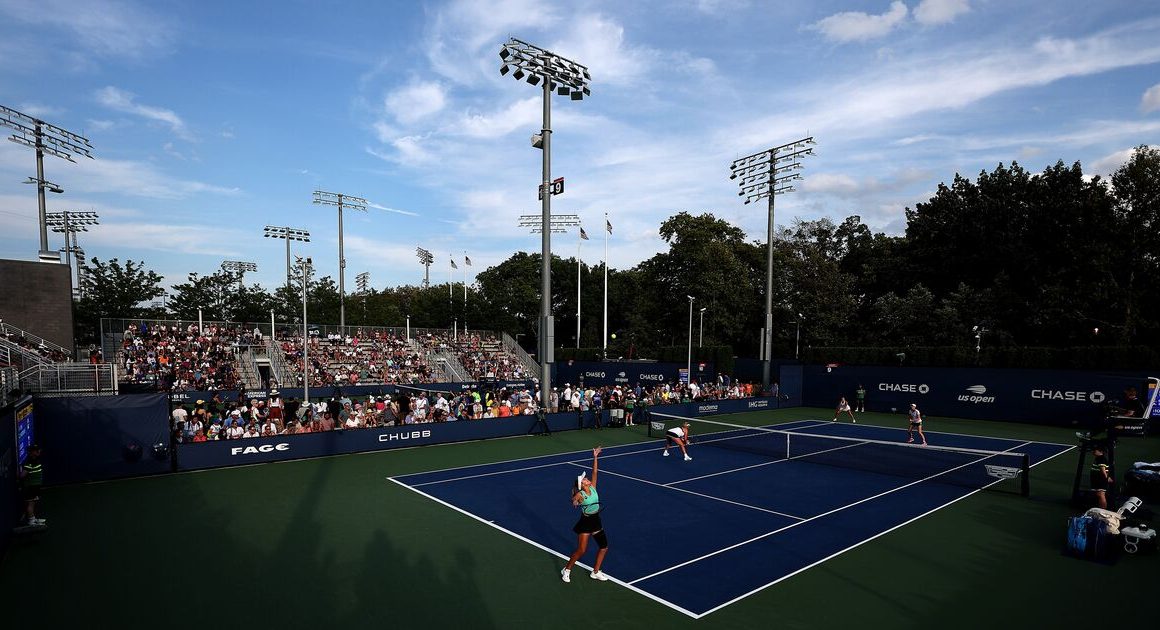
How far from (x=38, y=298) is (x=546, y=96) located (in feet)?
103

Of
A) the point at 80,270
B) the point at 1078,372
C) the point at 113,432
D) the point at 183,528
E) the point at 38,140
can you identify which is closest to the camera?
the point at 183,528

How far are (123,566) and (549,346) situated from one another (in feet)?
56.5

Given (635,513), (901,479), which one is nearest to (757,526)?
(635,513)

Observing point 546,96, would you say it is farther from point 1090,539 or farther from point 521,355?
point 521,355

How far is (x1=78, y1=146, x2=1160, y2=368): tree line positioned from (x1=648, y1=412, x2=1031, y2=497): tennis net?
1749 cm

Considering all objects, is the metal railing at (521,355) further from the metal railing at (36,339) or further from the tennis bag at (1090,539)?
the tennis bag at (1090,539)

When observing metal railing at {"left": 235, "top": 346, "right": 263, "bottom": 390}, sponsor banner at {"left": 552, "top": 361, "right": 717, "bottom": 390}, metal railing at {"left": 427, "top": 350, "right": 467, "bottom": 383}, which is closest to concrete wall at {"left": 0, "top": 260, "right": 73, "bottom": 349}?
metal railing at {"left": 235, "top": 346, "right": 263, "bottom": 390}

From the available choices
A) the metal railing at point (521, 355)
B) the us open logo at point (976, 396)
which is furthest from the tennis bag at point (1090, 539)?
the metal railing at point (521, 355)

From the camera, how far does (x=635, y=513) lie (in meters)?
13.4

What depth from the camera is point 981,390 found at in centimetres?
3234

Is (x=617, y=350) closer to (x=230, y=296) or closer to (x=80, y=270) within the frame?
(x=230, y=296)

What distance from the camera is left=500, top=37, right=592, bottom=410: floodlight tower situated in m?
24.7

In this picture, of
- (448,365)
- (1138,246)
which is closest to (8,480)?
(448,365)

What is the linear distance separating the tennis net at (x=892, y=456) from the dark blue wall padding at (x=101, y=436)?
16889mm
